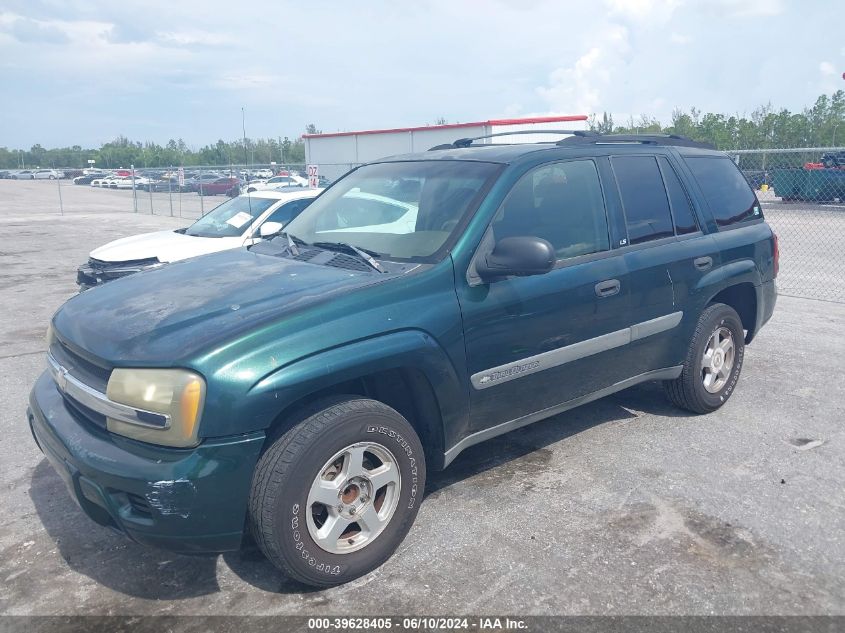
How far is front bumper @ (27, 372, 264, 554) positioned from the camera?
8.93ft

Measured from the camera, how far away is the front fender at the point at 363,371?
2828 millimetres

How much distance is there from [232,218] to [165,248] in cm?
107

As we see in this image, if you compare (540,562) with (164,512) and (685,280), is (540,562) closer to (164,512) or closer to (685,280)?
(164,512)

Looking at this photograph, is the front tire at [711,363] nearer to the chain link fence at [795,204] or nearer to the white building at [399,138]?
the chain link fence at [795,204]

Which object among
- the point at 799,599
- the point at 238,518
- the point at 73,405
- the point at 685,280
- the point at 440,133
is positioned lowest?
the point at 799,599

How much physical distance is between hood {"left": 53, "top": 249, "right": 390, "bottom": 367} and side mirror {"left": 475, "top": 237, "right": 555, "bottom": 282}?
0.49 m

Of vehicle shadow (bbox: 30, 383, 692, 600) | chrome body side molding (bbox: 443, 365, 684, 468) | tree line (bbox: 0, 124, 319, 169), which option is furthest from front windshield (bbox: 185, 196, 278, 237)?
tree line (bbox: 0, 124, 319, 169)

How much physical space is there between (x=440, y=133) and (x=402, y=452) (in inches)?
1180

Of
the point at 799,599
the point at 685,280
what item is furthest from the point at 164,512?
the point at 685,280

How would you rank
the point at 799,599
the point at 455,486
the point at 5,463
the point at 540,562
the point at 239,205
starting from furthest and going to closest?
1. the point at 239,205
2. the point at 5,463
3. the point at 455,486
4. the point at 540,562
5. the point at 799,599

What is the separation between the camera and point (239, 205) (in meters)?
9.53

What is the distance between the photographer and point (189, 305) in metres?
3.29

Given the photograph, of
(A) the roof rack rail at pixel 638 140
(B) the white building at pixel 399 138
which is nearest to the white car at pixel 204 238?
(A) the roof rack rail at pixel 638 140

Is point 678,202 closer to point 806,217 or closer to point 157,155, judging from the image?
point 806,217
